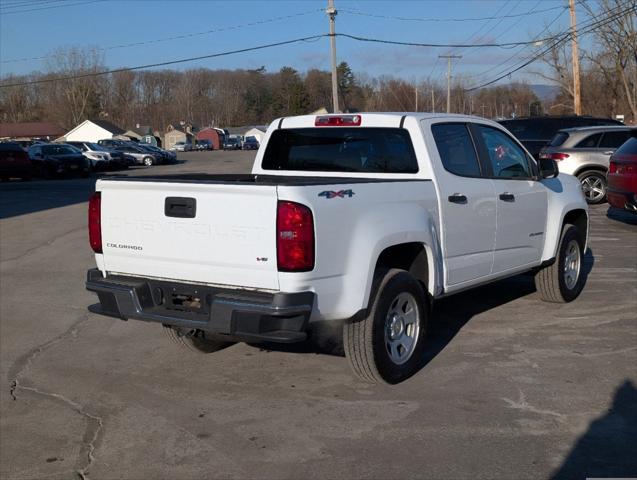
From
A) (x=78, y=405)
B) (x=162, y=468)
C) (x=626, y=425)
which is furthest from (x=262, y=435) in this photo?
(x=626, y=425)

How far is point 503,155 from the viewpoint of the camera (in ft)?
22.9

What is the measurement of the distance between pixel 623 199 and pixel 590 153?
169 inches

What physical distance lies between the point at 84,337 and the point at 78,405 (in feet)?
6.58

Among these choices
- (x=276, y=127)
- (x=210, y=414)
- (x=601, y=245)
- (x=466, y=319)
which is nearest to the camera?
(x=210, y=414)

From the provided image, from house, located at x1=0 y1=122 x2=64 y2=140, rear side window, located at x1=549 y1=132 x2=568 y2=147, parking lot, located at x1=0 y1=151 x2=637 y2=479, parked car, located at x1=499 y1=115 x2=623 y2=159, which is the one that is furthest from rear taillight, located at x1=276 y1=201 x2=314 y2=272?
house, located at x1=0 y1=122 x2=64 y2=140

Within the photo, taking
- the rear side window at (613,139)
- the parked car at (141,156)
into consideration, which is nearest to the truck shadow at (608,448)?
the rear side window at (613,139)

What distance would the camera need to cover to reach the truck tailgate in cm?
465

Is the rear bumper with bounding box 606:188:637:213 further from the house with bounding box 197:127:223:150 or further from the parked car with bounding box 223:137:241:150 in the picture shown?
the house with bounding box 197:127:223:150

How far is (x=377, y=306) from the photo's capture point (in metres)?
5.17

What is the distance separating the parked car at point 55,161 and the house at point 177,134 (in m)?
85.3

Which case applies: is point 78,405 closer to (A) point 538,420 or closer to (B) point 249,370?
(B) point 249,370

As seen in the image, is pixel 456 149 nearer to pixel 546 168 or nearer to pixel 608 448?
pixel 546 168

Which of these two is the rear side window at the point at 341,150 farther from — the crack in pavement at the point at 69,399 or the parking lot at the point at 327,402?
the crack in pavement at the point at 69,399

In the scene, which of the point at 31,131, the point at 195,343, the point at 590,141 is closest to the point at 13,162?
the point at 590,141
